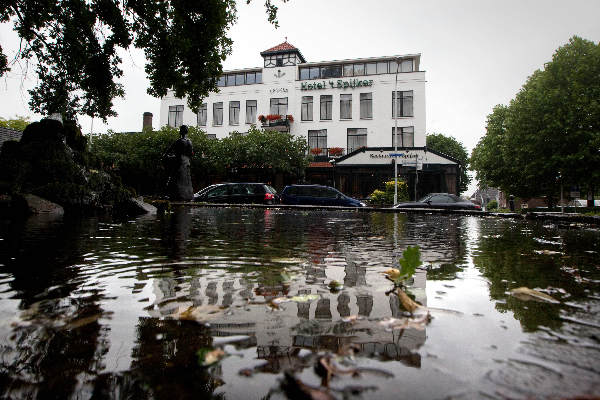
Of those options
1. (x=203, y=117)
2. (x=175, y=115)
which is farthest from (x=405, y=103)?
(x=175, y=115)

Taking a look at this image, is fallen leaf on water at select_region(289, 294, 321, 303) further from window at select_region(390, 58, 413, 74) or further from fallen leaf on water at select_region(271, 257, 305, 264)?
window at select_region(390, 58, 413, 74)

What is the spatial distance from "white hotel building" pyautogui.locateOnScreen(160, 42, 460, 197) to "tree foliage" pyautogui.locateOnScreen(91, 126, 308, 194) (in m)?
4.15

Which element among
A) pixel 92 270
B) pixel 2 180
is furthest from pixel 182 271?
pixel 2 180

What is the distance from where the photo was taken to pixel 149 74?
11.0 meters

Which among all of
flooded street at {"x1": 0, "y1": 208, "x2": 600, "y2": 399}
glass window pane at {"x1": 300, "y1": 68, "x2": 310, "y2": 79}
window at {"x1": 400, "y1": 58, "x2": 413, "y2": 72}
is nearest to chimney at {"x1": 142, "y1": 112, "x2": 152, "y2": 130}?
glass window pane at {"x1": 300, "y1": 68, "x2": 310, "y2": 79}

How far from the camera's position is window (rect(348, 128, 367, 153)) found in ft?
111

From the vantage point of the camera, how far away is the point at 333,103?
34.5 m

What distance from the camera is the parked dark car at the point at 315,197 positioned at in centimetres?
1806

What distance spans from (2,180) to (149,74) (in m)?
4.90

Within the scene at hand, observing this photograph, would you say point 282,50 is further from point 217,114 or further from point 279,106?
point 217,114

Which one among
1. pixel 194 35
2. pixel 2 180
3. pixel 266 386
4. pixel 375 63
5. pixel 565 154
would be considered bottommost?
pixel 266 386

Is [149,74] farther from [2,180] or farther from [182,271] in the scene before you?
[182,271]

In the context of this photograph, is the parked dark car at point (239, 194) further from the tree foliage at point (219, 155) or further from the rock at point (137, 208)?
the tree foliage at point (219, 155)

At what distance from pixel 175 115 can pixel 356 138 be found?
1974cm
